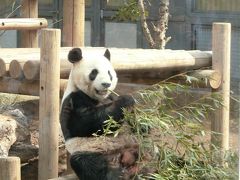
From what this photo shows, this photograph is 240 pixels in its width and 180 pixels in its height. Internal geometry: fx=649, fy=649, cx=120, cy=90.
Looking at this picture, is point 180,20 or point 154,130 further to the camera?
point 180,20

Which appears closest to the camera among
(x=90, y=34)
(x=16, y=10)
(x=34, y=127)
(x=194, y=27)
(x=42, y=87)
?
(x=42, y=87)

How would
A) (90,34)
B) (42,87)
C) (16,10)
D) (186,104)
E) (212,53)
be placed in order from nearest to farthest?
1. (42,87)
2. (186,104)
3. (212,53)
4. (90,34)
5. (16,10)

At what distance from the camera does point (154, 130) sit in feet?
9.93

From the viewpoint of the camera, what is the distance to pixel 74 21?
15.8 ft

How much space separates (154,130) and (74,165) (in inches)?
16.0

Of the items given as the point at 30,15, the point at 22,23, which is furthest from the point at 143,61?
the point at 30,15

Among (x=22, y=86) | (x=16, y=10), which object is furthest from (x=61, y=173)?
(x=16, y=10)

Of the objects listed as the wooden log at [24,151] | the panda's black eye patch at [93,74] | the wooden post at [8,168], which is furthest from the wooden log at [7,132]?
the wooden post at [8,168]

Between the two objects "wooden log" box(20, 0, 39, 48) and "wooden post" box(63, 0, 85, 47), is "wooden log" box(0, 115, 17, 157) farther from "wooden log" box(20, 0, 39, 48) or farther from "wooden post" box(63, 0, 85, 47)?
"wooden log" box(20, 0, 39, 48)

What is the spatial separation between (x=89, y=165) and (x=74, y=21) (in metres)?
2.02

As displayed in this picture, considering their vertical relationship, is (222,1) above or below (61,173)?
above

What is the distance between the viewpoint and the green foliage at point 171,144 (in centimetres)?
295

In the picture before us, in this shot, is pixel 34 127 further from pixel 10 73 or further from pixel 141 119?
pixel 141 119

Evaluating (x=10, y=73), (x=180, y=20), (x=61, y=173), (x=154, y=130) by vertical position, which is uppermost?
(x=180, y=20)
